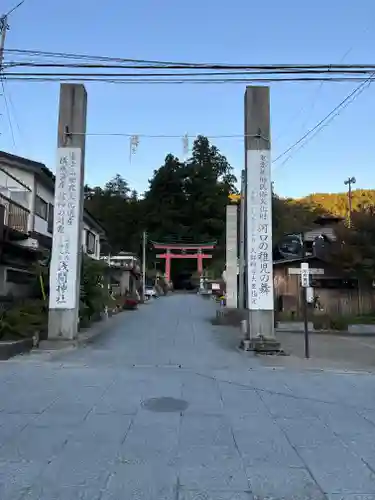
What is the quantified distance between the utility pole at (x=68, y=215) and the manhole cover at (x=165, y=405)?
5.88 metres

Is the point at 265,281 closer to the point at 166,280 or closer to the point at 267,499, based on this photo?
the point at 267,499

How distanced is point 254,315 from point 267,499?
8.32m

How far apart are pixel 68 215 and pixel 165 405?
7.35m

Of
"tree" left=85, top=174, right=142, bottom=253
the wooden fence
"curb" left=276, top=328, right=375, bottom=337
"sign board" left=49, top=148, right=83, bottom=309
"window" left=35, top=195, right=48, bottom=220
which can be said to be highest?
"tree" left=85, top=174, right=142, bottom=253

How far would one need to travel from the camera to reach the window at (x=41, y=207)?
54.1 feet

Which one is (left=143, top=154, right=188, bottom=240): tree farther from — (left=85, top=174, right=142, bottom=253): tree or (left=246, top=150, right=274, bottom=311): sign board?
(left=246, top=150, right=274, bottom=311): sign board

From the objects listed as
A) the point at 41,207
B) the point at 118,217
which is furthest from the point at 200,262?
the point at 41,207

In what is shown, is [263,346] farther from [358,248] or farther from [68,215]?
[358,248]

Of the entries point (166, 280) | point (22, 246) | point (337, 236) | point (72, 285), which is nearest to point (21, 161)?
point (22, 246)

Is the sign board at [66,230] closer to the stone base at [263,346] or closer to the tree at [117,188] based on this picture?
the stone base at [263,346]

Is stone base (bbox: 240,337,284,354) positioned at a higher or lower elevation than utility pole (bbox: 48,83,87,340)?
lower

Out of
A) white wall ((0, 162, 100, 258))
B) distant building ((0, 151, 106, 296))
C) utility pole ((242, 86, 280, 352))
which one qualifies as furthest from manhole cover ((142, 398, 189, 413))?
white wall ((0, 162, 100, 258))

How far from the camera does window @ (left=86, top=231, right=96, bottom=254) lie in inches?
1036

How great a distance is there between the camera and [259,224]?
1169cm
